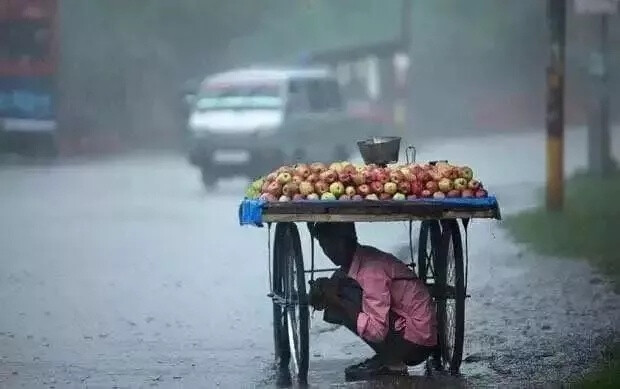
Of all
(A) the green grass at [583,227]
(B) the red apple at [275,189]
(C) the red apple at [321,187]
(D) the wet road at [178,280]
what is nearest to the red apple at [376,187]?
(C) the red apple at [321,187]

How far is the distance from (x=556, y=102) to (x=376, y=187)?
9.26 feet

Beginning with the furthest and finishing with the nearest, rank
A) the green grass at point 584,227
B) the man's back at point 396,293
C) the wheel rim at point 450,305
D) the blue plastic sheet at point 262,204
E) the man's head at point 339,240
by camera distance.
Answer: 1. the green grass at point 584,227
2. the wheel rim at point 450,305
3. the man's head at point 339,240
4. the man's back at point 396,293
5. the blue plastic sheet at point 262,204

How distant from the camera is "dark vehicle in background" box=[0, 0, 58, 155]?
8.84 metres

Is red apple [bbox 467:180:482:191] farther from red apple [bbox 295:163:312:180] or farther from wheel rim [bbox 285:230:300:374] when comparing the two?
wheel rim [bbox 285:230:300:374]

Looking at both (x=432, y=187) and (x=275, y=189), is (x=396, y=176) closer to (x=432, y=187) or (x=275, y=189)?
(x=432, y=187)

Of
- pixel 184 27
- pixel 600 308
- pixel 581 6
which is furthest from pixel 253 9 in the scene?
pixel 600 308

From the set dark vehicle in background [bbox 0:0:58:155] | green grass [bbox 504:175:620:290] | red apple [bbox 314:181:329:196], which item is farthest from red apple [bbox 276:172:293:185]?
green grass [bbox 504:175:620:290]

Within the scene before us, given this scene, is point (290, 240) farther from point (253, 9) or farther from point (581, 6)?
point (581, 6)

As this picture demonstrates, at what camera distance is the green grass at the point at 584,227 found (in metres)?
9.24

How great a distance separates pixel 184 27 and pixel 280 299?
95.2 inches

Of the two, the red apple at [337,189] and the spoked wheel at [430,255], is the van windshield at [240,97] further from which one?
the red apple at [337,189]

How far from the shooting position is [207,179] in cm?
904

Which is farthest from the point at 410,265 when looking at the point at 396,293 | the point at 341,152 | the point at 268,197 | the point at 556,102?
the point at 556,102

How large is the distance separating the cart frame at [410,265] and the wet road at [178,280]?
2.08ft
